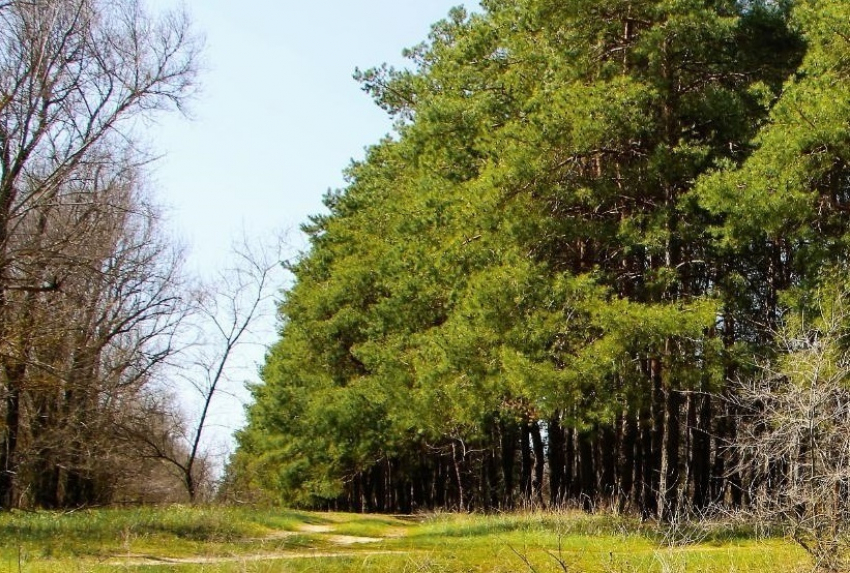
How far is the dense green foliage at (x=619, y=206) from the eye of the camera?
46.6 feet

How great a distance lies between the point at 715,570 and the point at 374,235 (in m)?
19.5

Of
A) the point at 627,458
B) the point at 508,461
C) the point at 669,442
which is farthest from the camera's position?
the point at 508,461

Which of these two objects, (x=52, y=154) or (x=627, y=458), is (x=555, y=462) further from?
(x=52, y=154)

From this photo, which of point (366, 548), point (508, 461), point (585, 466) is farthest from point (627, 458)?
point (366, 548)

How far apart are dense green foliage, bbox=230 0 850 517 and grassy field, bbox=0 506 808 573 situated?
160cm

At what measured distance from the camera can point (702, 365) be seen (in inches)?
588

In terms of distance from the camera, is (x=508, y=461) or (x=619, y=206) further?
(x=508, y=461)

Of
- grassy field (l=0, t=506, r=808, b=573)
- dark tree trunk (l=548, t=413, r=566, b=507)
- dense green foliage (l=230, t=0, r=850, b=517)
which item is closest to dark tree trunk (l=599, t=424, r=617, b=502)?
dense green foliage (l=230, t=0, r=850, b=517)

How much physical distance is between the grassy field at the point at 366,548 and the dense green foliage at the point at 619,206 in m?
1.60

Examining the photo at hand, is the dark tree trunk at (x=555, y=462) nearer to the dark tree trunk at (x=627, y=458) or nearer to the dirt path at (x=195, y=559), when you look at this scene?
the dark tree trunk at (x=627, y=458)

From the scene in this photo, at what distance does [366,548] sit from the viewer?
38.5 ft

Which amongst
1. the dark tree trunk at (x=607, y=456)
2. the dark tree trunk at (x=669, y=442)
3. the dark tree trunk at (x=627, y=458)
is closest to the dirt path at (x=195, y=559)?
the dark tree trunk at (x=669, y=442)

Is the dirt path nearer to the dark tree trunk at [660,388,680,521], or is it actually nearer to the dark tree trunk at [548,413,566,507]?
the dark tree trunk at [660,388,680,521]

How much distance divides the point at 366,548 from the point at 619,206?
883 cm
